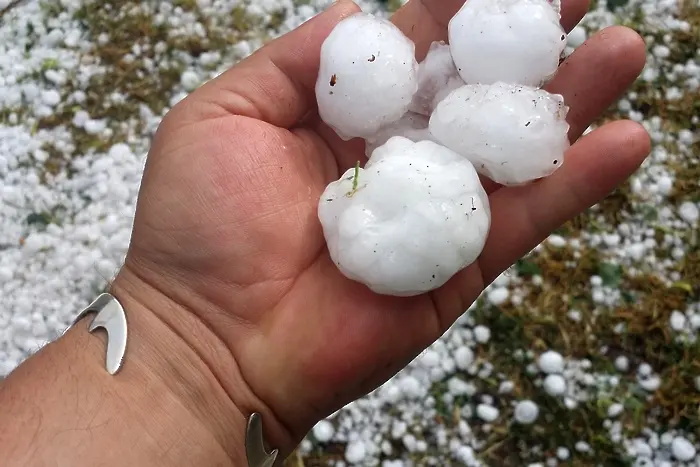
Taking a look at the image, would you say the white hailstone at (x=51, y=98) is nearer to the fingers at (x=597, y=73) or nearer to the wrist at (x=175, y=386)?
the wrist at (x=175, y=386)

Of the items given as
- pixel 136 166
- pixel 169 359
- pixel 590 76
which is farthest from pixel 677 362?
pixel 136 166

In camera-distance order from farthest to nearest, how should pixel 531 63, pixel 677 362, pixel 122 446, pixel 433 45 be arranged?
1. pixel 677 362
2. pixel 433 45
3. pixel 531 63
4. pixel 122 446

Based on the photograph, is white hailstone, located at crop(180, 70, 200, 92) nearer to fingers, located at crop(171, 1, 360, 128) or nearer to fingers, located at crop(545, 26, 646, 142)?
fingers, located at crop(171, 1, 360, 128)

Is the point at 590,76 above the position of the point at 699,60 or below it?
above

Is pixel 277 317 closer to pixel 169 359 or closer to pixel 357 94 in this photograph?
pixel 169 359

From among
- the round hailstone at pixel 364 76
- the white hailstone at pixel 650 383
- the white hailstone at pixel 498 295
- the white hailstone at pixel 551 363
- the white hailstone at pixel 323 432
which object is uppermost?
the round hailstone at pixel 364 76

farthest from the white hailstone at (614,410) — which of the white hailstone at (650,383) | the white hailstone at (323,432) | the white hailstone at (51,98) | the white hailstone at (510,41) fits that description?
the white hailstone at (51,98)
